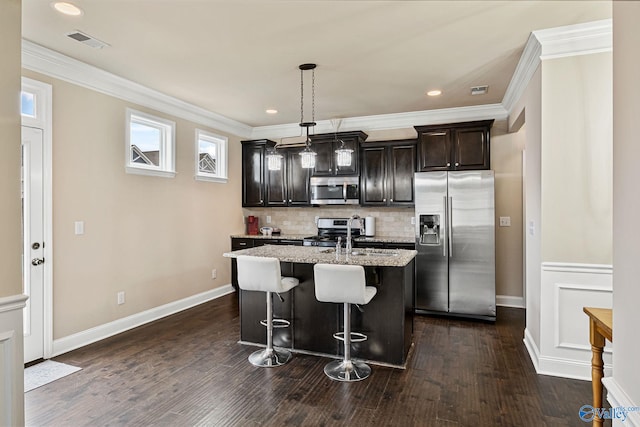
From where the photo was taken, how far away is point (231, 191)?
19.6ft

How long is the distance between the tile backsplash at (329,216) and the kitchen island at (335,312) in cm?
200

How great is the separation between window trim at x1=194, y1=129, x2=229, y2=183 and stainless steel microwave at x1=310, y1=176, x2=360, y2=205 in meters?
1.42

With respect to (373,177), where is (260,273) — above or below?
below

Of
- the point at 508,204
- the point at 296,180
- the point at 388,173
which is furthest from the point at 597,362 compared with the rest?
the point at 296,180

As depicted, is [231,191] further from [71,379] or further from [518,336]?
[518,336]

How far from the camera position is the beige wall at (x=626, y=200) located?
3.54 ft

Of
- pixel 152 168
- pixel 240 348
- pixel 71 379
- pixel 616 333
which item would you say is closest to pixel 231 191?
pixel 152 168

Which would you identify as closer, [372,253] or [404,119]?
[372,253]

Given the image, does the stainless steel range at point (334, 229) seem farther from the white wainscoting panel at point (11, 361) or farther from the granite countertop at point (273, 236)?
the white wainscoting panel at point (11, 361)

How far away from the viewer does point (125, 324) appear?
13.3ft

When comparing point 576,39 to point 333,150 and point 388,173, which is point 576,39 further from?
point 333,150

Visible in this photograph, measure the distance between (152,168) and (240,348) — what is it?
8.03 ft

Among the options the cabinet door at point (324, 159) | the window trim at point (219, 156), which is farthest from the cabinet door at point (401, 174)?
the window trim at point (219, 156)

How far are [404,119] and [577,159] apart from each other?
2.85 meters
